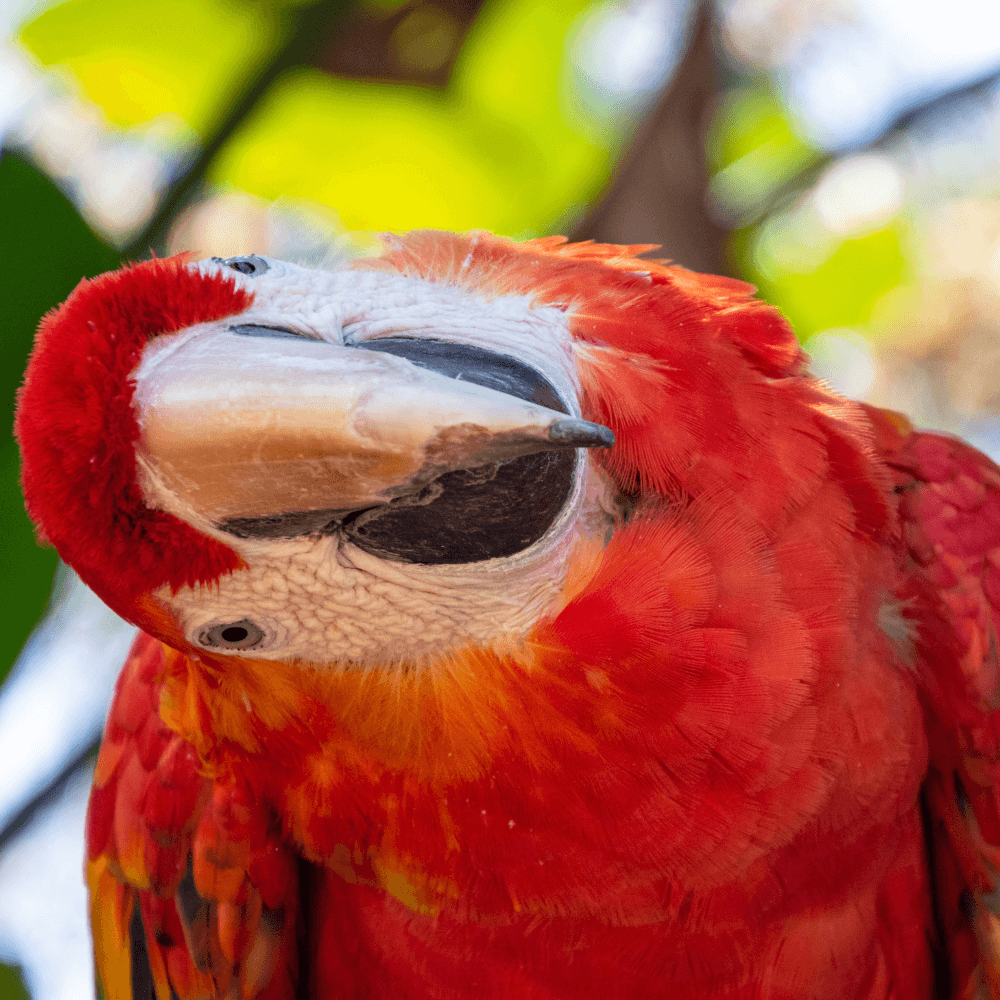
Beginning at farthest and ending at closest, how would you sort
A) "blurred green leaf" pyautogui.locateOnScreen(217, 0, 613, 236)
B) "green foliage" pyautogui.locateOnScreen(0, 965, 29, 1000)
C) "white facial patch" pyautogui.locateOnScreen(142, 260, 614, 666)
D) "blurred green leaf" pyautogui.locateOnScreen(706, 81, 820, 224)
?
"blurred green leaf" pyautogui.locateOnScreen(706, 81, 820, 224)
"blurred green leaf" pyautogui.locateOnScreen(217, 0, 613, 236)
"green foliage" pyautogui.locateOnScreen(0, 965, 29, 1000)
"white facial patch" pyautogui.locateOnScreen(142, 260, 614, 666)

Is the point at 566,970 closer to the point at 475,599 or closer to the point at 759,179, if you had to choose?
the point at 475,599

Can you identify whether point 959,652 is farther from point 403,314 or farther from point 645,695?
point 403,314

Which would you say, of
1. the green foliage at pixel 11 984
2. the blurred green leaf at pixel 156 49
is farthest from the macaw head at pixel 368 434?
the green foliage at pixel 11 984

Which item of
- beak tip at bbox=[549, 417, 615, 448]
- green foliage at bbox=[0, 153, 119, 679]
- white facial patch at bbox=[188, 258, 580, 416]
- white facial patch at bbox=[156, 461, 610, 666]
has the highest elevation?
beak tip at bbox=[549, 417, 615, 448]

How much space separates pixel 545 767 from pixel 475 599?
6.6 inches

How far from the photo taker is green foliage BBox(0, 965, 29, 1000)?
1536mm

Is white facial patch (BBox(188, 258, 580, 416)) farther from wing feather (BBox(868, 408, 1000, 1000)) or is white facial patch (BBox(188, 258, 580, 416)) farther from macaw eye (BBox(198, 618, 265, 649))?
wing feather (BBox(868, 408, 1000, 1000))

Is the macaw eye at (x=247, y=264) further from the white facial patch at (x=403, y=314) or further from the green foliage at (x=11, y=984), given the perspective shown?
the green foliage at (x=11, y=984)

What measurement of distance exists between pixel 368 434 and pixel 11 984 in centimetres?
146

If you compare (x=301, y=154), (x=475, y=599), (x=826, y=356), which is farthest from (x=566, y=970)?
(x=826, y=356)

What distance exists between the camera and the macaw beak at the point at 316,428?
24.5 inches

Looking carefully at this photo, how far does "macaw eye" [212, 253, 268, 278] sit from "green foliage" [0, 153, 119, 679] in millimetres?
736

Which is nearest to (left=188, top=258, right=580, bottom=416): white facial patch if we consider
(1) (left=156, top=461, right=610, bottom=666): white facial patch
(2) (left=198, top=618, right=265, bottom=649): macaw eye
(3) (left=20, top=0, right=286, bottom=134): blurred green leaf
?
(1) (left=156, top=461, right=610, bottom=666): white facial patch

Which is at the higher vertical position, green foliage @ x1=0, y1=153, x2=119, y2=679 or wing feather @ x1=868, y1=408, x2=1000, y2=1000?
wing feather @ x1=868, y1=408, x2=1000, y2=1000
